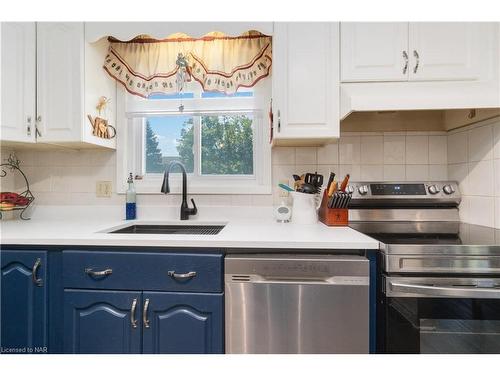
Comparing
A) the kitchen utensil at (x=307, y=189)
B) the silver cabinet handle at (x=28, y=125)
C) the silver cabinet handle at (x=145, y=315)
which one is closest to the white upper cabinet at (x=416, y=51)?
the kitchen utensil at (x=307, y=189)

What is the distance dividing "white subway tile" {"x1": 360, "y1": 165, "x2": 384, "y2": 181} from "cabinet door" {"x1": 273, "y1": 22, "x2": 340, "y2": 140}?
480 mm

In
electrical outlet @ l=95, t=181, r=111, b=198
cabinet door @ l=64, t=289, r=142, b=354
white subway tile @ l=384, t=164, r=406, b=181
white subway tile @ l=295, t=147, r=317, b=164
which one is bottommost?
cabinet door @ l=64, t=289, r=142, b=354

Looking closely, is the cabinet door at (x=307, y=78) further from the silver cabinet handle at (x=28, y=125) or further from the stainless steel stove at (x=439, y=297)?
the silver cabinet handle at (x=28, y=125)

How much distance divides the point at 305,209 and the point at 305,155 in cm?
45

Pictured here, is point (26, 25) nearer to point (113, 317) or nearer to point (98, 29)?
point (98, 29)

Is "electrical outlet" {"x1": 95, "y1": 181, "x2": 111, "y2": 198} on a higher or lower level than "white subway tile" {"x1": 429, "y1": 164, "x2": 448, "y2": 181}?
lower

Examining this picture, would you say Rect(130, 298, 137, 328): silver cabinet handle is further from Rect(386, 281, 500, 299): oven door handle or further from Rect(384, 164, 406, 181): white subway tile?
Rect(384, 164, 406, 181): white subway tile

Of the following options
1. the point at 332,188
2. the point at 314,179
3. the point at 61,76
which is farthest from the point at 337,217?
the point at 61,76

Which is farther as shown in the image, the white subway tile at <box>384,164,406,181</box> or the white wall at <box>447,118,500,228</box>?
the white subway tile at <box>384,164,406,181</box>

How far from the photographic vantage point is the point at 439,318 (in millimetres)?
1080

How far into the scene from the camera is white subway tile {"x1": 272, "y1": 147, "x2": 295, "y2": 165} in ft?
6.08

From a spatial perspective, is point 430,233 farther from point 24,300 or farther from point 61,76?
point 61,76

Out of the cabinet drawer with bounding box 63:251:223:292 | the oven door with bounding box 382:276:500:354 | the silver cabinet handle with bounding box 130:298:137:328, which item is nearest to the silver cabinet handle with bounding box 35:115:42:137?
the cabinet drawer with bounding box 63:251:223:292

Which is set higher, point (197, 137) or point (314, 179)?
point (197, 137)
